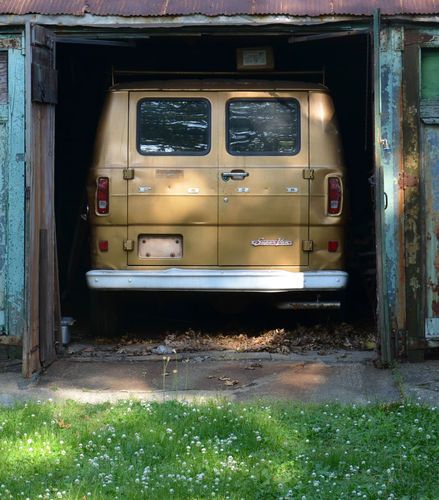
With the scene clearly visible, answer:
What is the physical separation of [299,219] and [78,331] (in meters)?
2.83

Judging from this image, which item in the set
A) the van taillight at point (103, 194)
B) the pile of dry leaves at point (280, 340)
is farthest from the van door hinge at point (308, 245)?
the van taillight at point (103, 194)

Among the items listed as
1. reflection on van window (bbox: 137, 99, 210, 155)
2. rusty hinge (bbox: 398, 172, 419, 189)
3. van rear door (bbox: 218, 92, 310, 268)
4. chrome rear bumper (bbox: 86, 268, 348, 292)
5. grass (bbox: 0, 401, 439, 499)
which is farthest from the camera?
reflection on van window (bbox: 137, 99, 210, 155)

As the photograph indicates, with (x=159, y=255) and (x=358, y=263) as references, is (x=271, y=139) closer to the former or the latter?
(x=159, y=255)

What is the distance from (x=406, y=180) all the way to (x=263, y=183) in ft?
4.37

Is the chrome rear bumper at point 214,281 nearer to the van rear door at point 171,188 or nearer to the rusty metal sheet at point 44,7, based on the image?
the van rear door at point 171,188

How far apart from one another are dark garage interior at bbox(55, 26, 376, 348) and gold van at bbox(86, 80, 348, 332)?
2.21 feet

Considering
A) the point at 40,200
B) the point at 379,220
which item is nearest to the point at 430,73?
the point at 379,220

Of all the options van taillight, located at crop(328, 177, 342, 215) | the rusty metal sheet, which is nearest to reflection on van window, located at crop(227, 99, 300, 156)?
van taillight, located at crop(328, 177, 342, 215)

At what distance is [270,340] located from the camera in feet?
30.1

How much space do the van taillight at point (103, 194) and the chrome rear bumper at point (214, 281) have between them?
571 mm

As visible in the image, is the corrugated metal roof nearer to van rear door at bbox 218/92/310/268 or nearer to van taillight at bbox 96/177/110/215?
van rear door at bbox 218/92/310/268

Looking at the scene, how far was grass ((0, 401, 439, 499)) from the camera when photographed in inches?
194

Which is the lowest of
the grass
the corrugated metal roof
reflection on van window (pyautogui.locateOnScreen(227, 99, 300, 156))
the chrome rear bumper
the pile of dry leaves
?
the grass

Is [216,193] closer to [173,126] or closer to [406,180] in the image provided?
[173,126]
